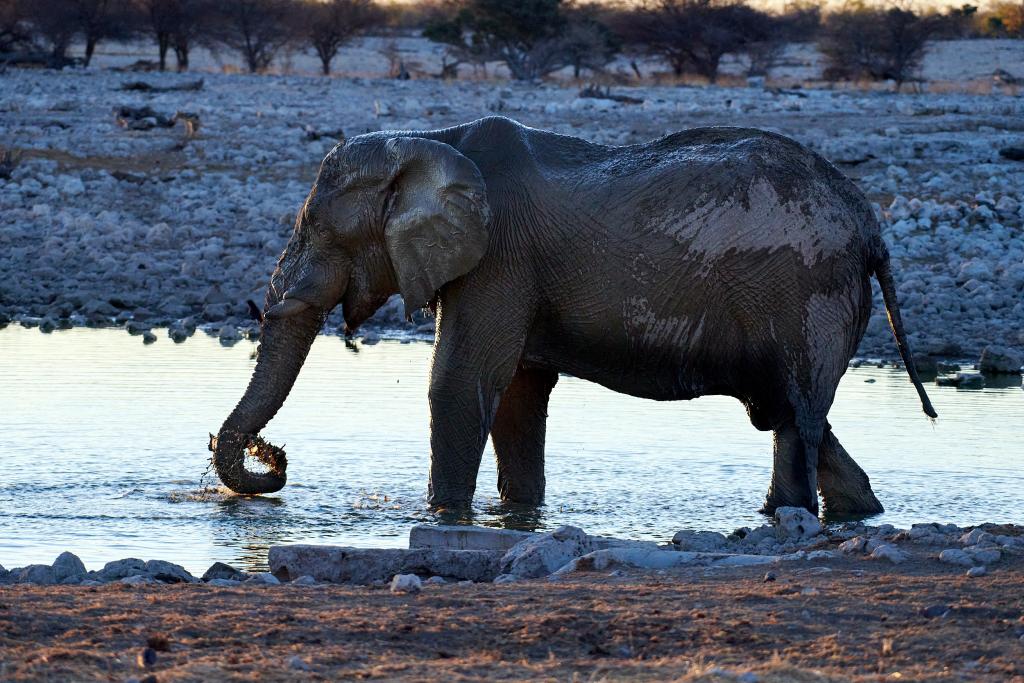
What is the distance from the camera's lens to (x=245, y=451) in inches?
308

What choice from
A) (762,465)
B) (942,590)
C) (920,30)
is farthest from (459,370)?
(920,30)

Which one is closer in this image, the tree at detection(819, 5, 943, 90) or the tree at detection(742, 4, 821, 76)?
the tree at detection(819, 5, 943, 90)

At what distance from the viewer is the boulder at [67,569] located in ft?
18.1

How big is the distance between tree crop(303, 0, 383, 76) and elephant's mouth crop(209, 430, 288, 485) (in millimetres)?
36111

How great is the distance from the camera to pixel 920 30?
39.1 metres

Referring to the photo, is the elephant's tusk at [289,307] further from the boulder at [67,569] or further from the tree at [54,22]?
the tree at [54,22]

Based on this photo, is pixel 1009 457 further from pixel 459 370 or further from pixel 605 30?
pixel 605 30

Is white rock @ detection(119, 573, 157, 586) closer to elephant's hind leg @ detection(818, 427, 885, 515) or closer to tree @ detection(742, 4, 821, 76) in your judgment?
elephant's hind leg @ detection(818, 427, 885, 515)

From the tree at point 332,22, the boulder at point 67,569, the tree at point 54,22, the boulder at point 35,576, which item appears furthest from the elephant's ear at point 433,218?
the tree at point 332,22

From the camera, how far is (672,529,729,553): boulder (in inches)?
240

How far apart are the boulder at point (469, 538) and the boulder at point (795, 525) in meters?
0.91

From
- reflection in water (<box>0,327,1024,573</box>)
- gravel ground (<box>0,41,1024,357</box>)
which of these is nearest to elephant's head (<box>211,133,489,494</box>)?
reflection in water (<box>0,327,1024,573</box>)

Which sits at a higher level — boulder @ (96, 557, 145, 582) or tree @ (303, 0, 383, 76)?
tree @ (303, 0, 383, 76)

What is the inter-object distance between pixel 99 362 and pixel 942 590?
801 centimetres
